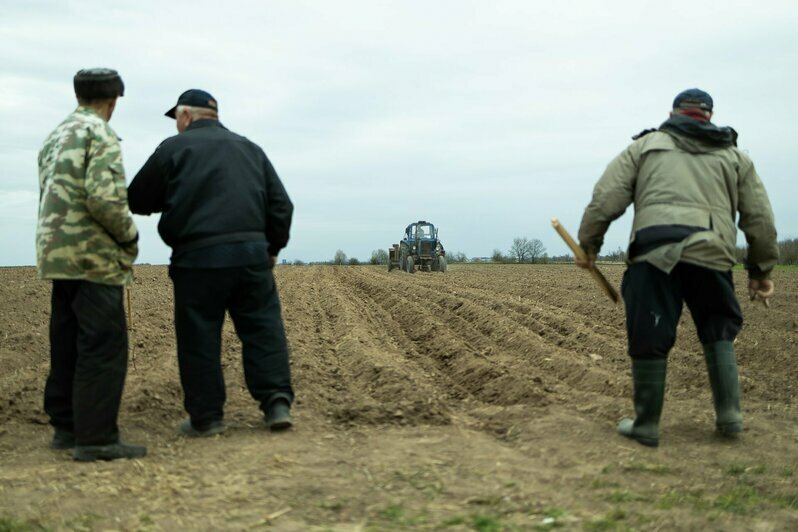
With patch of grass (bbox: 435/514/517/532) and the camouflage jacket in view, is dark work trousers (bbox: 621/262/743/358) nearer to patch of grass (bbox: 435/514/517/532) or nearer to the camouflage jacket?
patch of grass (bbox: 435/514/517/532)

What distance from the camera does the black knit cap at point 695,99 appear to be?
14.2 ft

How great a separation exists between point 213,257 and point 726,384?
278cm

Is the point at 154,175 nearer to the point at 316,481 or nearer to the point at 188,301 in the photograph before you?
the point at 188,301

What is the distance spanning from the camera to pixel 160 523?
9.79ft

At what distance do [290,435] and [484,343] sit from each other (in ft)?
14.7

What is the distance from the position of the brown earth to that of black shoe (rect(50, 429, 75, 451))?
86mm

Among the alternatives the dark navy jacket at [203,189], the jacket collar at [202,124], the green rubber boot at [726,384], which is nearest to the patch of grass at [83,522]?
the dark navy jacket at [203,189]

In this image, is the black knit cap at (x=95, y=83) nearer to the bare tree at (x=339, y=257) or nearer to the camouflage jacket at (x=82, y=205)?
the camouflage jacket at (x=82, y=205)

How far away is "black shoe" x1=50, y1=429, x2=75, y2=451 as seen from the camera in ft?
14.0

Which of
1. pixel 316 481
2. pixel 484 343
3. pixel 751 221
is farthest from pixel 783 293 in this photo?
pixel 316 481

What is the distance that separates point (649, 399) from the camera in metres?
4.18

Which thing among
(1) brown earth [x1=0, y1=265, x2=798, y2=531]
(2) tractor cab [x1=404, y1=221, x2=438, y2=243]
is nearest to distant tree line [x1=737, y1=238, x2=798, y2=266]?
(2) tractor cab [x1=404, y1=221, x2=438, y2=243]

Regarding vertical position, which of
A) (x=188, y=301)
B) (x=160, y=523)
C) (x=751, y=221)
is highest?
(x=751, y=221)

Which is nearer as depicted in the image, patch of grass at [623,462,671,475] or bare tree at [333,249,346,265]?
patch of grass at [623,462,671,475]
